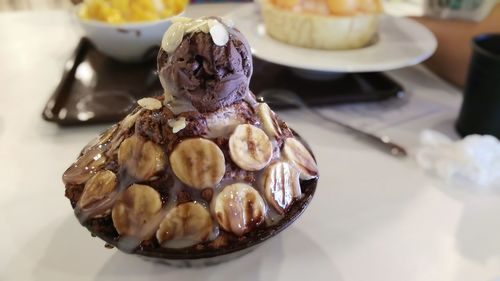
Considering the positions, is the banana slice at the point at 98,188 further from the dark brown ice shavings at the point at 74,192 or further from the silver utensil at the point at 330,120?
the silver utensil at the point at 330,120

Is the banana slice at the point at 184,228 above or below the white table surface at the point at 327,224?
above

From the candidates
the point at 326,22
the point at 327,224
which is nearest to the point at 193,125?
the point at 327,224

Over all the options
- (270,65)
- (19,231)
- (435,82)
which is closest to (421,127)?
(435,82)

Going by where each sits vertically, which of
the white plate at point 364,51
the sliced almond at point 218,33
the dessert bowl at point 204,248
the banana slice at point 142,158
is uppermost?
the sliced almond at point 218,33

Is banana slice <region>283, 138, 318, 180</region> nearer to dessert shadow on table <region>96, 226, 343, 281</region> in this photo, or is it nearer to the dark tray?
dessert shadow on table <region>96, 226, 343, 281</region>

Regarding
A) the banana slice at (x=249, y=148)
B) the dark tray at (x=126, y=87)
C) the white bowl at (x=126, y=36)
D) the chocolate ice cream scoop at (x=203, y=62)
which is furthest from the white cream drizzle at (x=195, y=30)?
the white bowl at (x=126, y=36)

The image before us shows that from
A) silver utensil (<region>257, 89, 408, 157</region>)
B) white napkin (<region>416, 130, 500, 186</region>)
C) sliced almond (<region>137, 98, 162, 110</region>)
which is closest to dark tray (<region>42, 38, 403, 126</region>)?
silver utensil (<region>257, 89, 408, 157</region>)

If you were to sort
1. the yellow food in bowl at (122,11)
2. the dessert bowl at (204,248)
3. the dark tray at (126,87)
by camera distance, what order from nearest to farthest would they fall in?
1. the dessert bowl at (204,248)
2. the dark tray at (126,87)
3. the yellow food in bowl at (122,11)

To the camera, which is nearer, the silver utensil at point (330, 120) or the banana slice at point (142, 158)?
the banana slice at point (142, 158)
